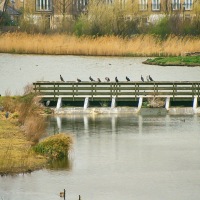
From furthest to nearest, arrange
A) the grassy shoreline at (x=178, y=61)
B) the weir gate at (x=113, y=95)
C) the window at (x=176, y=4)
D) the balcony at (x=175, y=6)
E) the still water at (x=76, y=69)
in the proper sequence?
the window at (x=176, y=4) → the balcony at (x=175, y=6) → the grassy shoreline at (x=178, y=61) → the still water at (x=76, y=69) → the weir gate at (x=113, y=95)

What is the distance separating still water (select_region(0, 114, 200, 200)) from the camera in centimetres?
2898

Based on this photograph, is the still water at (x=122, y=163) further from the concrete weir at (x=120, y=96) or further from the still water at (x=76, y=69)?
the still water at (x=76, y=69)

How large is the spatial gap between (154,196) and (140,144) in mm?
8999

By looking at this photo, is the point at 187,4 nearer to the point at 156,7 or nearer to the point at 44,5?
the point at 156,7

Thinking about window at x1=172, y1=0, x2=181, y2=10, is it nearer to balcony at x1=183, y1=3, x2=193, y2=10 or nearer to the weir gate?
balcony at x1=183, y1=3, x2=193, y2=10

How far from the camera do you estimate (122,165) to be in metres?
33.2

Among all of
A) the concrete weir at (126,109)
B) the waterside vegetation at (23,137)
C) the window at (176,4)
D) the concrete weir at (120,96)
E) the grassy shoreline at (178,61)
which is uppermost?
the waterside vegetation at (23,137)

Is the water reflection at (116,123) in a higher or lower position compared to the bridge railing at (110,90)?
lower

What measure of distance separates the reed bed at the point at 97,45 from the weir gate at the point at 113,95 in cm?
3218

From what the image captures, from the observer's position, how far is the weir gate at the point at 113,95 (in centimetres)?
4753

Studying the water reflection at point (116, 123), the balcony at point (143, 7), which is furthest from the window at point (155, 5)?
the water reflection at point (116, 123)

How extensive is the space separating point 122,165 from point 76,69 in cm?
4019

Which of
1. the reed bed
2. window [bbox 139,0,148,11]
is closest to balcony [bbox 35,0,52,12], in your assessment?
window [bbox 139,0,148,11]

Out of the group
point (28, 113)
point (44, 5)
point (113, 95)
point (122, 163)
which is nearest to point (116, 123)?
point (28, 113)
